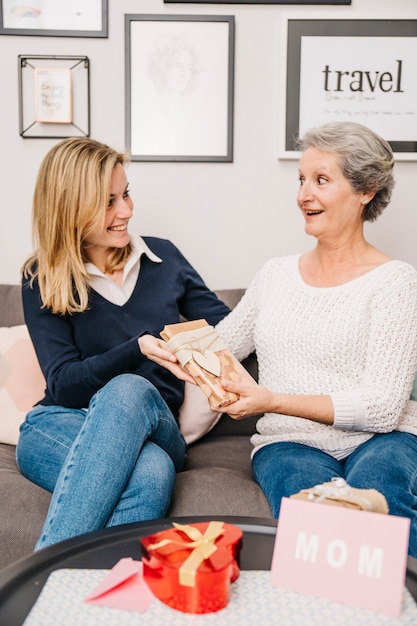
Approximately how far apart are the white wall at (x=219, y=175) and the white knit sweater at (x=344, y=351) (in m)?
0.63

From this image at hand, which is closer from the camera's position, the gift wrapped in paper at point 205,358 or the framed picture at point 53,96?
the gift wrapped in paper at point 205,358

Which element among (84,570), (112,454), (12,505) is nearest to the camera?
(84,570)

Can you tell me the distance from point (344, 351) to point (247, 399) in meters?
0.30

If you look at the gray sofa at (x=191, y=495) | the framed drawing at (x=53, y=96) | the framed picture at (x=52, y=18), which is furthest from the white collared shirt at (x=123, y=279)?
the framed picture at (x=52, y=18)

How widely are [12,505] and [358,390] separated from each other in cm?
81

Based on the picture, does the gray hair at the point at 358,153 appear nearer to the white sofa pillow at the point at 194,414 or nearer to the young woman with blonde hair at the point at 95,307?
the young woman with blonde hair at the point at 95,307

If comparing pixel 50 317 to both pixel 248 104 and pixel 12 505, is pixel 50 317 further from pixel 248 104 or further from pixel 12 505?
pixel 248 104

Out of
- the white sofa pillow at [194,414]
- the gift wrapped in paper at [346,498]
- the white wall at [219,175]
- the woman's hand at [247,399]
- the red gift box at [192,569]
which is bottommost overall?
the white sofa pillow at [194,414]

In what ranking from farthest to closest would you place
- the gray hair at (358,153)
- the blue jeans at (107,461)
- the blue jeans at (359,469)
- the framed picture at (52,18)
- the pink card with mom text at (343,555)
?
the framed picture at (52,18) < the gray hair at (358,153) < the blue jeans at (359,469) < the blue jeans at (107,461) < the pink card with mom text at (343,555)

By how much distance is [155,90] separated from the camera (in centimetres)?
228

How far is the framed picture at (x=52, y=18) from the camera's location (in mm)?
2234

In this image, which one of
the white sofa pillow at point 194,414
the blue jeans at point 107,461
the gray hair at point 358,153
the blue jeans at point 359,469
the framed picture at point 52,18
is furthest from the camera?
the framed picture at point 52,18

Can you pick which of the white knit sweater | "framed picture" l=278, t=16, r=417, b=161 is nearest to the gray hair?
the white knit sweater

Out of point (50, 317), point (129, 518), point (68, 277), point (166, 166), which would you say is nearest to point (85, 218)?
point (68, 277)
